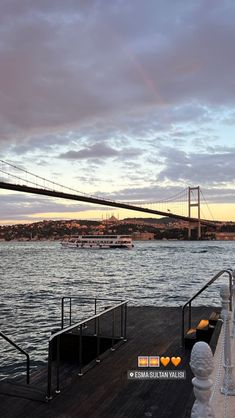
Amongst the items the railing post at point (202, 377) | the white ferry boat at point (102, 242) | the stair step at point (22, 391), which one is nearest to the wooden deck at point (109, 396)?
the stair step at point (22, 391)

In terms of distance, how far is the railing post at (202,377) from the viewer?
254 cm

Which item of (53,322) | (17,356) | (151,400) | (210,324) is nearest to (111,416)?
(151,400)

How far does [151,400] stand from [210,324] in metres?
3.20

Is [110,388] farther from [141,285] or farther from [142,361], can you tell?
[141,285]

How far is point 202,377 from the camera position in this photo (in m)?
2.56

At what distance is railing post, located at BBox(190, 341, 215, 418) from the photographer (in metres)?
2.54

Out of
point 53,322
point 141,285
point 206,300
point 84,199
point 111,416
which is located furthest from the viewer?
point 84,199

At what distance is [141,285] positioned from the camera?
31.7 meters

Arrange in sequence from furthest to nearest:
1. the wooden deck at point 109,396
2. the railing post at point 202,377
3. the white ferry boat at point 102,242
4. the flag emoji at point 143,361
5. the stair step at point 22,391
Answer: the white ferry boat at point 102,242
the flag emoji at point 143,361
the stair step at point 22,391
the wooden deck at point 109,396
the railing post at point 202,377

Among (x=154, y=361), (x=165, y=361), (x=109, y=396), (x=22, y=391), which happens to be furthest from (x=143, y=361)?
(x=22, y=391)

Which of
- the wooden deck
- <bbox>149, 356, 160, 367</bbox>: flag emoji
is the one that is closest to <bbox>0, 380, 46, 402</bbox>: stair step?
the wooden deck

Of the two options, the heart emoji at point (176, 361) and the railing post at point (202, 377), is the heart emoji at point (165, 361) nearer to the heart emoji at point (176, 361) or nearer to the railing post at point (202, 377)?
the heart emoji at point (176, 361)

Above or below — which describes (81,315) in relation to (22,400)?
below

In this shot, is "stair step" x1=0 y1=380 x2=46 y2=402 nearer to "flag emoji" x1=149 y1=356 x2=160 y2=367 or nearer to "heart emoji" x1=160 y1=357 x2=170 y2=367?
"flag emoji" x1=149 y1=356 x2=160 y2=367
